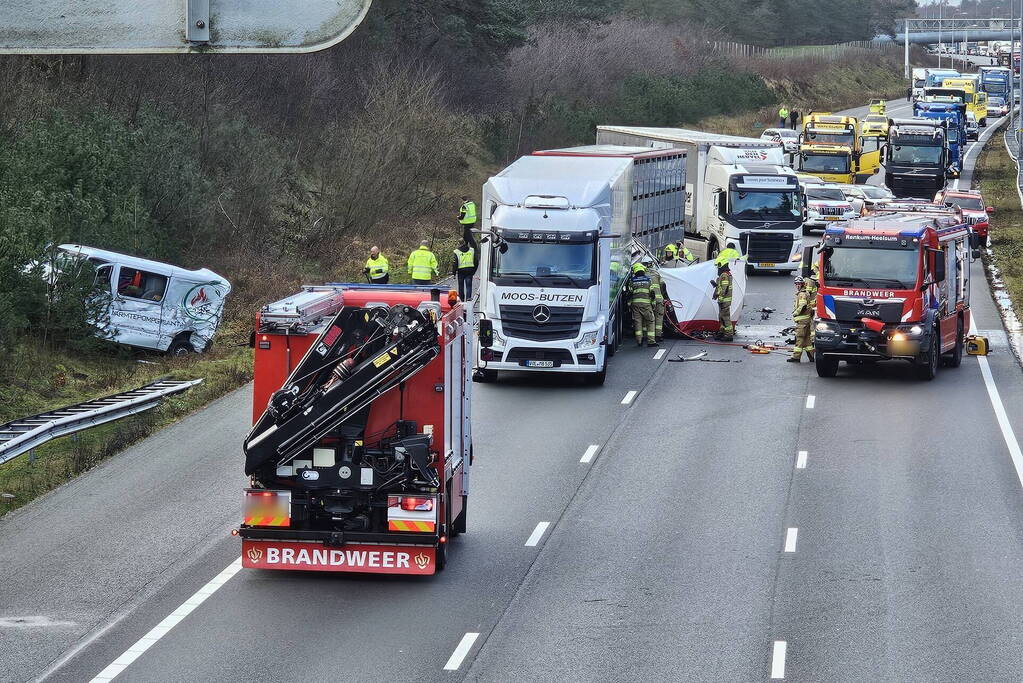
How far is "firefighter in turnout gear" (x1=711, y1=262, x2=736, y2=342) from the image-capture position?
99.1 feet

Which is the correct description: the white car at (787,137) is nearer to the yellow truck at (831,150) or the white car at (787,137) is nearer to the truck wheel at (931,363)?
the yellow truck at (831,150)

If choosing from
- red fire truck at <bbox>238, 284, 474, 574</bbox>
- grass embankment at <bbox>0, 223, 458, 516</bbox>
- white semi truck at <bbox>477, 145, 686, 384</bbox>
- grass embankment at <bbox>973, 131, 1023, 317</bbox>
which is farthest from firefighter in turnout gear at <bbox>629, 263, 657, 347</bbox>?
red fire truck at <bbox>238, 284, 474, 574</bbox>

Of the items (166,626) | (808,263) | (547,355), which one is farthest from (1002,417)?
(166,626)

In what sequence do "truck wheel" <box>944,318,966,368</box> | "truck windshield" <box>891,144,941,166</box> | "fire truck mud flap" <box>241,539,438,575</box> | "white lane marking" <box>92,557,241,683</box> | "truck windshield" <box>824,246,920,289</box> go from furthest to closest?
"truck windshield" <box>891,144,941,166</box>, "truck wheel" <box>944,318,966,368</box>, "truck windshield" <box>824,246,920,289</box>, "fire truck mud flap" <box>241,539,438,575</box>, "white lane marking" <box>92,557,241,683</box>

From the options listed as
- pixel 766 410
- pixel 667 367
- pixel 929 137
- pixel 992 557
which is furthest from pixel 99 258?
pixel 929 137

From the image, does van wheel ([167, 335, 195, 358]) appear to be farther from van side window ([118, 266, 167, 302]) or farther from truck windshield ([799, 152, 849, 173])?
truck windshield ([799, 152, 849, 173])

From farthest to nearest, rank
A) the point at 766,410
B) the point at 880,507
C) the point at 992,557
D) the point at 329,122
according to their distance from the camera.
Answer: the point at 329,122
the point at 766,410
the point at 880,507
the point at 992,557

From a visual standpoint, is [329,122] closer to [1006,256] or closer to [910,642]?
[1006,256]

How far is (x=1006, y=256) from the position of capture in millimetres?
45000

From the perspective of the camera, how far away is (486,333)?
25.0 meters

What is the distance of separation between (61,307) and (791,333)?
48.8 feet

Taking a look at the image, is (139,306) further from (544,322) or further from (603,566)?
(603,566)

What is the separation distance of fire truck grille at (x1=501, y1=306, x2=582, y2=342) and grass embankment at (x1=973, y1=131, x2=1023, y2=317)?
1446cm

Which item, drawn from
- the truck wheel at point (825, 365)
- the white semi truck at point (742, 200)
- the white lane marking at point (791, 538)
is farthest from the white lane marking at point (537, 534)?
the white semi truck at point (742, 200)
